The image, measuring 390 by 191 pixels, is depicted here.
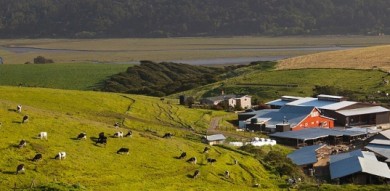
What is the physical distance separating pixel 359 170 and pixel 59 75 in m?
114

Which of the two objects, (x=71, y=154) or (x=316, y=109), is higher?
(x=71, y=154)

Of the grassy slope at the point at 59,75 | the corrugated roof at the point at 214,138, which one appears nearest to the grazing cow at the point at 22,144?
the corrugated roof at the point at 214,138

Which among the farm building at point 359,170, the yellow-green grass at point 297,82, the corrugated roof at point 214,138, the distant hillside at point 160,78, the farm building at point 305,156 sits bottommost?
the distant hillside at point 160,78

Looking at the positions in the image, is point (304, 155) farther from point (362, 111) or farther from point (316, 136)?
point (362, 111)

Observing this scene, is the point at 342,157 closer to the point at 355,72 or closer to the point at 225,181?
the point at 225,181

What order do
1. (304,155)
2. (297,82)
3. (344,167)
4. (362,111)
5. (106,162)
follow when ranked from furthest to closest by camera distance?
(297,82)
(362,111)
(304,155)
(344,167)
(106,162)

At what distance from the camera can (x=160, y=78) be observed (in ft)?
521

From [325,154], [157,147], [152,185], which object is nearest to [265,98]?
[325,154]

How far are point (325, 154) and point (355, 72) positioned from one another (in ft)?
193

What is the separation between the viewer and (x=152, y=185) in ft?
123

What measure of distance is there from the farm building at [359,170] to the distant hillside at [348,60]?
6619 cm

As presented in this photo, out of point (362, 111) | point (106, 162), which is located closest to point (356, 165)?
point (106, 162)

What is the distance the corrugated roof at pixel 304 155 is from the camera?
5667cm

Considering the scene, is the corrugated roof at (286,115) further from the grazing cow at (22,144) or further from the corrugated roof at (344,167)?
the grazing cow at (22,144)
